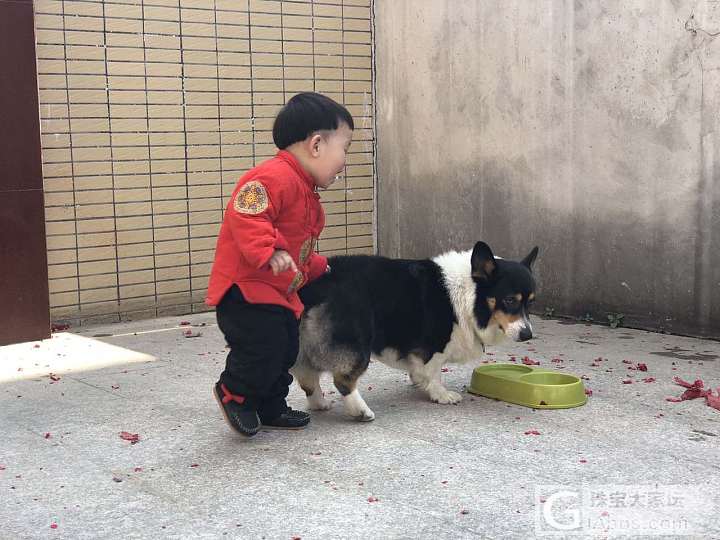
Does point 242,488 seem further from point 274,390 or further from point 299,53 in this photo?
point 299,53

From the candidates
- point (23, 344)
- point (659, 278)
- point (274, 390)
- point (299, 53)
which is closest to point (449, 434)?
point (274, 390)

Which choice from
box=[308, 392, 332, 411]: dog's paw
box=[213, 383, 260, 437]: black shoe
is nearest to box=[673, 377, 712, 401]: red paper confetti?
box=[308, 392, 332, 411]: dog's paw

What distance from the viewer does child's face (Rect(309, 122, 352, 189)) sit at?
13.2 feet

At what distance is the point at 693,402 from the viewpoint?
452 cm

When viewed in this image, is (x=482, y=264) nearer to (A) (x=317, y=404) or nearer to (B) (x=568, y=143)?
(A) (x=317, y=404)

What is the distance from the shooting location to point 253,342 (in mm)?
3898

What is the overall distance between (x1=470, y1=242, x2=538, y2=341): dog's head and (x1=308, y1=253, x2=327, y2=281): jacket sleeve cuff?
763 mm

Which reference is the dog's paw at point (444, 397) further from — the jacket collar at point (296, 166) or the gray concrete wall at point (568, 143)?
the gray concrete wall at point (568, 143)

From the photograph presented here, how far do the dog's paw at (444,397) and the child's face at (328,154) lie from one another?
1291 millimetres

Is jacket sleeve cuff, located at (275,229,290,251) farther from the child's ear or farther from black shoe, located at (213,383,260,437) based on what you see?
black shoe, located at (213,383,260,437)

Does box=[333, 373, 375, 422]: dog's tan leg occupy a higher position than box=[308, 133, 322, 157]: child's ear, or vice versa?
box=[308, 133, 322, 157]: child's ear

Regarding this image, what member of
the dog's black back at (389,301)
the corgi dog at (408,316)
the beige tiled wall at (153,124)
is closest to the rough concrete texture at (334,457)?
the corgi dog at (408,316)

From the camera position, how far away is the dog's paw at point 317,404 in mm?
4535

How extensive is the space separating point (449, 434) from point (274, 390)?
0.82 m
